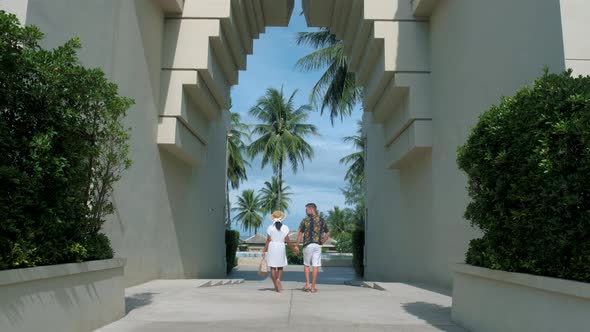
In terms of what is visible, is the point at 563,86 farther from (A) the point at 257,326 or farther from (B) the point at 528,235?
(A) the point at 257,326

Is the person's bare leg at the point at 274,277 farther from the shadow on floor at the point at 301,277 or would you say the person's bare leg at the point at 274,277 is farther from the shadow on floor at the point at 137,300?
the shadow on floor at the point at 301,277

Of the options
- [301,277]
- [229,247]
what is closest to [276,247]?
[301,277]

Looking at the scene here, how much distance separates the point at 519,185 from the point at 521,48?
3588mm

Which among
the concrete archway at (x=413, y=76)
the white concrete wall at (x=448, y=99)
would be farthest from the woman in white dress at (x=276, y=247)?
the concrete archway at (x=413, y=76)

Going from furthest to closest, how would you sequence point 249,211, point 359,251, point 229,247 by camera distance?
point 249,211 → point 229,247 → point 359,251

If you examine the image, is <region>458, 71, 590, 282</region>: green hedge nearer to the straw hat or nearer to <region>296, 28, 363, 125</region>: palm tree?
the straw hat

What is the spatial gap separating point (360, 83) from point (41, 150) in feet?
42.9

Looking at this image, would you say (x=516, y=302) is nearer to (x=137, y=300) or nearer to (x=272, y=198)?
(x=137, y=300)

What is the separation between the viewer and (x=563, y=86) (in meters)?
4.26

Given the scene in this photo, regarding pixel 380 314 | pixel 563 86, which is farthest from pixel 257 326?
pixel 563 86

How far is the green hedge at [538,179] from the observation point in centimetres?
385

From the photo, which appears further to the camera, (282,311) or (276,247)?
(276,247)

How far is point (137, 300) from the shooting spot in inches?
302

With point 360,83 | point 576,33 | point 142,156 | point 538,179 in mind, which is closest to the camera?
point 538,179
